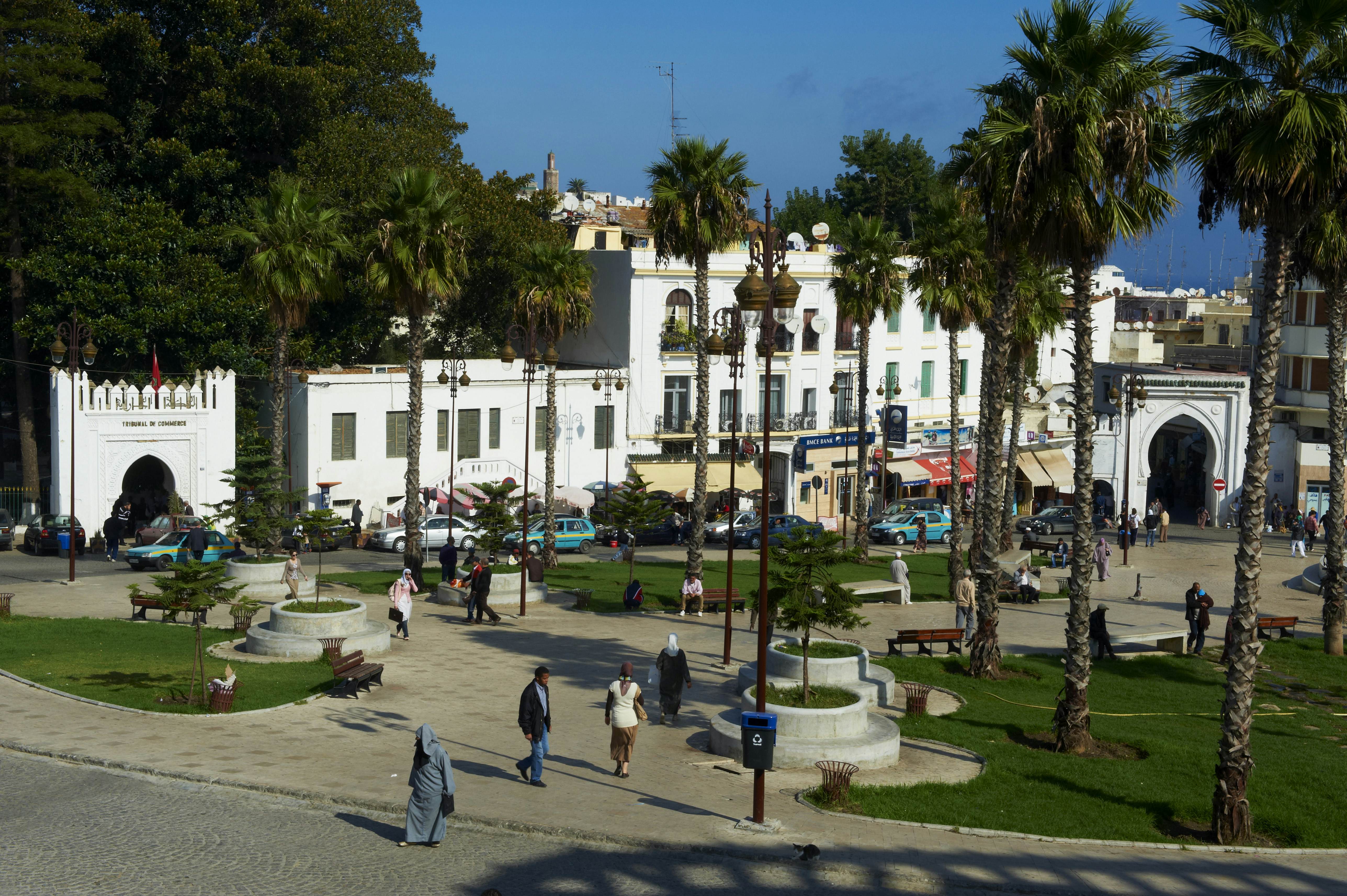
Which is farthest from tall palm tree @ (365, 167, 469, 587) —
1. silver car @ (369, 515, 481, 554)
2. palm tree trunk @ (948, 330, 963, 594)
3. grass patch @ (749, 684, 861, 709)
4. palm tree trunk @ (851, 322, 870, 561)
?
grass patch @ (749, 684, 861, 709)

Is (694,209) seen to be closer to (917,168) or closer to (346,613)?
(346,613)

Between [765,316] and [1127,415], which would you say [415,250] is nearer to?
[765,316]

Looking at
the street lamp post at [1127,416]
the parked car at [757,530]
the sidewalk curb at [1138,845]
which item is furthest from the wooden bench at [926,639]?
the street lamp post at [1127,416]

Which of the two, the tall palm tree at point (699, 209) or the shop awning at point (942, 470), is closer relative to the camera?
the tall palm tree at point (699, 209)

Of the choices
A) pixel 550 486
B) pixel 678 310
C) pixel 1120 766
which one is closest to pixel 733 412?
pixel 550 486

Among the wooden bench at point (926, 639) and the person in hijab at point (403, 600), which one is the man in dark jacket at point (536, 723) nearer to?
the person in hijab at point (403, 600)

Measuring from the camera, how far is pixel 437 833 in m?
13.3

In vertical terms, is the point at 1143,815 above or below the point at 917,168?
below

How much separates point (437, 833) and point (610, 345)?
4281 centimetres

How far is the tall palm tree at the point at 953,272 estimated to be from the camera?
1335 inches

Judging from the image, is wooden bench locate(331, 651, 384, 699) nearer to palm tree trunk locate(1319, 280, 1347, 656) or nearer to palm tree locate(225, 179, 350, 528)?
palm tree locate(225, 179, 350, 528)

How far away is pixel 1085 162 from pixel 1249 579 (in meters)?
6.38

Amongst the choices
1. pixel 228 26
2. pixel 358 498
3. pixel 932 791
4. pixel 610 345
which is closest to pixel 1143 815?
pixel 932 791

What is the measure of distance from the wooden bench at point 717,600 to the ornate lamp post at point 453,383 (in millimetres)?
13636
